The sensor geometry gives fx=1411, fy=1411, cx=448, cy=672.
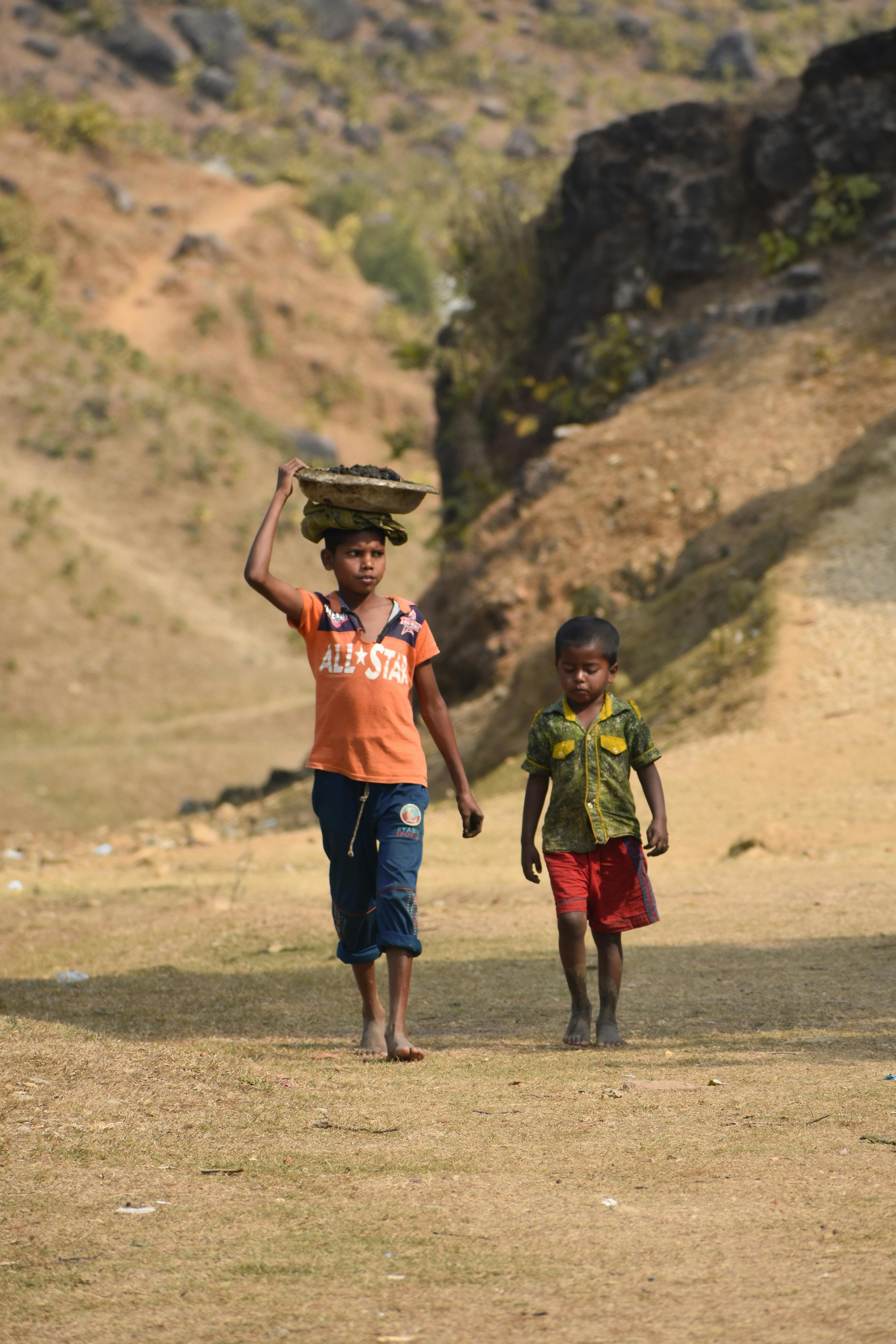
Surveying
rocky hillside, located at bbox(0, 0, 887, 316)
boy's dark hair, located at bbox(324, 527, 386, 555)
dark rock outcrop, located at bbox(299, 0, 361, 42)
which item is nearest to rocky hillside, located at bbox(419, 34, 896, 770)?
boy's dark hair, located at bbox(324, 527, 386, 555)

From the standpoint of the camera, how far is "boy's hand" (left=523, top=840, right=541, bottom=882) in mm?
4738

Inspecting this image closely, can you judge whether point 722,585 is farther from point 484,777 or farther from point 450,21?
point 450,21

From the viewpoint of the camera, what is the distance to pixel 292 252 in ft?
209

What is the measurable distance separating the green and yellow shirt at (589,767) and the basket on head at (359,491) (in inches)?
33.0

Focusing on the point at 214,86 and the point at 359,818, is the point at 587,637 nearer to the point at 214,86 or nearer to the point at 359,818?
the point at 359,818

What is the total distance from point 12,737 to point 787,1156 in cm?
2963

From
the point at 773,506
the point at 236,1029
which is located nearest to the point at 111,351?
the point at 773,506

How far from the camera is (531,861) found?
4797 millimetres

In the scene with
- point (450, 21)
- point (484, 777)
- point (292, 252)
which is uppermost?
point (450, 21)

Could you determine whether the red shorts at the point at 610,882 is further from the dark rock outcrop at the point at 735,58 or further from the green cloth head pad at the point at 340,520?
the dark rock outcrop at the point at 735,58

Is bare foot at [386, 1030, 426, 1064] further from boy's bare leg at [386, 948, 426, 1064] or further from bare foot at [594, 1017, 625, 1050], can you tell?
bare foot at [594, 1017, 625, 1050]

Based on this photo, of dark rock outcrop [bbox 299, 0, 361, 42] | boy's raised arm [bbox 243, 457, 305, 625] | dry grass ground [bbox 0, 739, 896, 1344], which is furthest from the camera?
dark rock outcrop [bbox 299, 0, 361, 42]

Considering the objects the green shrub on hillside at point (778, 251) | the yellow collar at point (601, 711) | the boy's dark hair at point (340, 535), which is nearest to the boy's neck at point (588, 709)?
the yellow collar at point (601, 711)

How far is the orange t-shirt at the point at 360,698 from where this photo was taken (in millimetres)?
4570
